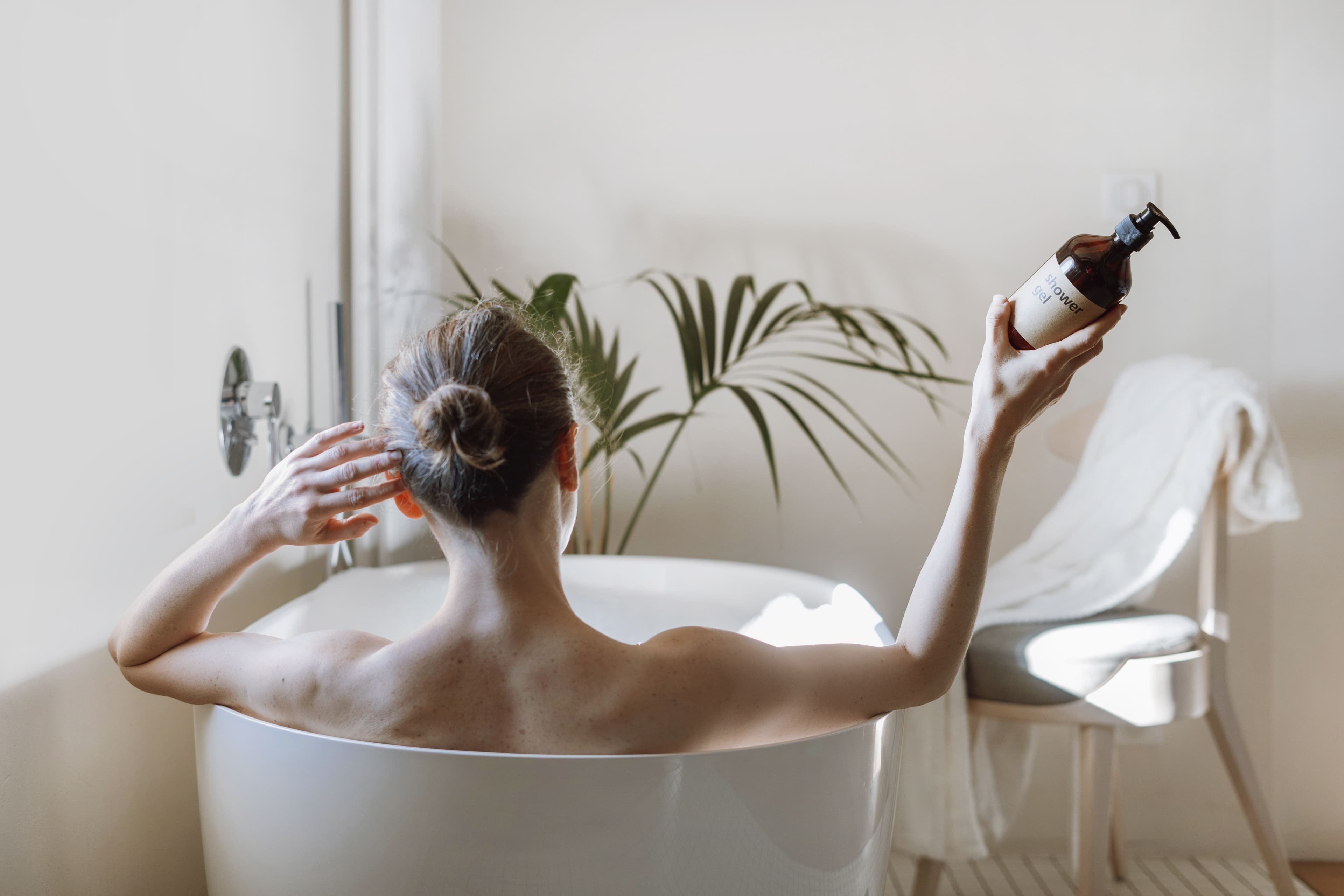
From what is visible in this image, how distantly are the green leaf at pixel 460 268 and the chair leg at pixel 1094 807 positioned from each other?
3.82 feet

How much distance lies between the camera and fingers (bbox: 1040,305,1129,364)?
68cm

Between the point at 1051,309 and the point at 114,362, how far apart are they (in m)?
0.93

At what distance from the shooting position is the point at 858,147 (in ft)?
6.63

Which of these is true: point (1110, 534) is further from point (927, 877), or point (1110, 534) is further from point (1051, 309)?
point (1051, 309)

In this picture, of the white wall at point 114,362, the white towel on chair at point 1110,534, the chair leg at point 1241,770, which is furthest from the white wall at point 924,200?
the white wall at point 114,362

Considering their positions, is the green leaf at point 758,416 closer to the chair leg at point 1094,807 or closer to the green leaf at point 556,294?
the green leaf at point 556,294

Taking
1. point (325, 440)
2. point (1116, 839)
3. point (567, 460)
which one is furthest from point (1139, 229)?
point (1116, 839)

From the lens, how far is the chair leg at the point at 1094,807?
1502mm

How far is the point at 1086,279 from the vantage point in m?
0.69

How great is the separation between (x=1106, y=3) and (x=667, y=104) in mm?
924

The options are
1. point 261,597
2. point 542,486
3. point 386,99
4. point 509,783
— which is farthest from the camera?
point 386,99

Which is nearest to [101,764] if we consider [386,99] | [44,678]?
[44,678]

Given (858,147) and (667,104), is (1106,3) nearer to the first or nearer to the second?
(858,147)

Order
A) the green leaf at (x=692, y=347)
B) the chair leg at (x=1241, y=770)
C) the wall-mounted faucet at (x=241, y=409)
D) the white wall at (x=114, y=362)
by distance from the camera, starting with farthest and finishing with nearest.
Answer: the green leaf at (x=692, y=347), the chair leg at (x=1241, y=770), the wall-mounted faucet at (x=241, y=409), the white wall at (x=114, y=362)
